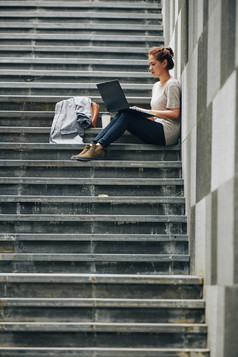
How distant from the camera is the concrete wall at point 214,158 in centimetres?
411

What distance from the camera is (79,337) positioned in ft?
15.9

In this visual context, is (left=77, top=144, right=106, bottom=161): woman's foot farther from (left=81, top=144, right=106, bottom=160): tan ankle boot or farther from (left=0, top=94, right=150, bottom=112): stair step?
(left=0, top=94, right=150, bottom=112): stair step

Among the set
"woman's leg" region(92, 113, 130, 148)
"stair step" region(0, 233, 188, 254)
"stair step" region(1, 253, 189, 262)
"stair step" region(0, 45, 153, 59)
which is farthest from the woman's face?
"stair step" region(1, 253, 189, 262)

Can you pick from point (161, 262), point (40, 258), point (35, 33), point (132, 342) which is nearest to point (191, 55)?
point (161, 262)

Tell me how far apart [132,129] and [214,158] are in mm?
2242

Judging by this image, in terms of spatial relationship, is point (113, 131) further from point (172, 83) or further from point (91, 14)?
point (91, 14)

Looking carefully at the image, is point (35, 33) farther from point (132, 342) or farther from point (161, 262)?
point (132, 342)

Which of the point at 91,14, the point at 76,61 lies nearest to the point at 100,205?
the point at 76,61

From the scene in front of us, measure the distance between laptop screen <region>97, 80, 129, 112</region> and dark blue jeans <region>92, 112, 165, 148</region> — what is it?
0.09m

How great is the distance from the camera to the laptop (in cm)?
669

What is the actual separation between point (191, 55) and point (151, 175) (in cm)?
129

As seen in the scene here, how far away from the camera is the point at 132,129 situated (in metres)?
6.79

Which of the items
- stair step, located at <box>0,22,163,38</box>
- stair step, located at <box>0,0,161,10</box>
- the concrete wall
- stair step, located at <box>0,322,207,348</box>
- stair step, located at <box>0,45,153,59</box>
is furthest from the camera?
stair step, located at <box>0,0,161,10</box>

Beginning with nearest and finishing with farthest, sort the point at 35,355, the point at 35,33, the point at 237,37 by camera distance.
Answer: the point at 237,37
the point at 35,355
the point at 35,33
